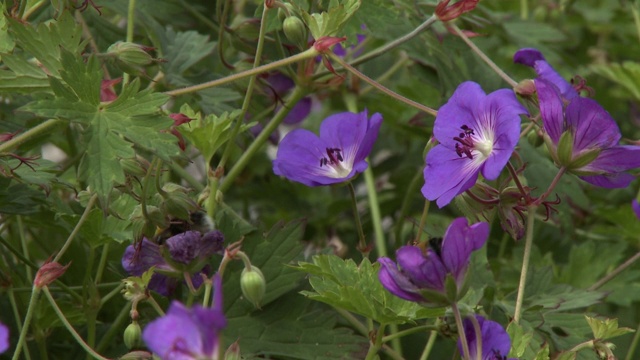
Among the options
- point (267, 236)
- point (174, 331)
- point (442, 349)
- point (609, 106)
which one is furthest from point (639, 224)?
point (174, 331)

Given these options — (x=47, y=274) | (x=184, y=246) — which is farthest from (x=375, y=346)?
(x=47, y=274)

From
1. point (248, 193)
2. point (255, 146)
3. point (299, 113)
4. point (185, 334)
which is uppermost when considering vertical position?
point (185, 334)

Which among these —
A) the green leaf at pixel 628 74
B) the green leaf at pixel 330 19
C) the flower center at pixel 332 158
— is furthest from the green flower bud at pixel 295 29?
the green leaf at pixel 628 74

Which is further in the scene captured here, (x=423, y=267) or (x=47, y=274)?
(x=47, y=274)

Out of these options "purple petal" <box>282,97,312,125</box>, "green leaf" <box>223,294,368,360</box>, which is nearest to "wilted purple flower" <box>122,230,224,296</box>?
"green leaf" <box>223,294,368,360</box>

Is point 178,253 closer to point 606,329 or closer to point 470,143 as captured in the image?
point 470,143

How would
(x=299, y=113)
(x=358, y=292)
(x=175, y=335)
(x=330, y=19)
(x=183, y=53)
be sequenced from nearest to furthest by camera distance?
(x=175, y=335), (x=358, y=292), (x=330, y=19), (x=183, y=53), (x=299, y=113)
